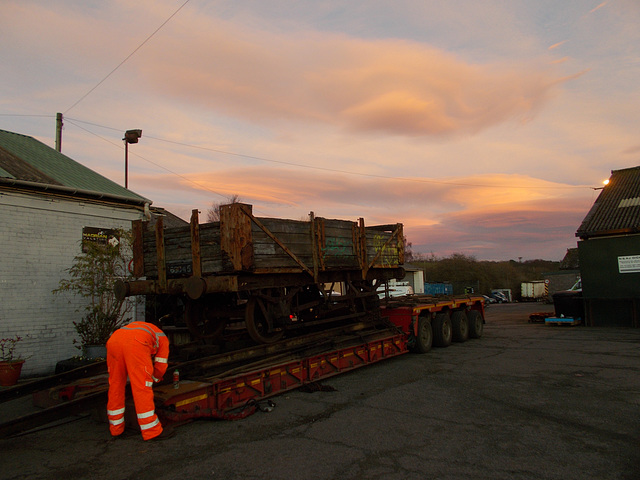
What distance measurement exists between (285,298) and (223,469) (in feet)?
11.2

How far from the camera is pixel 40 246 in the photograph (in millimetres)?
10031

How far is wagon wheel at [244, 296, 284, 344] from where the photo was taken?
23.7 feet

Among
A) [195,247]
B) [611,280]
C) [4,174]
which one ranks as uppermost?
[4,174]

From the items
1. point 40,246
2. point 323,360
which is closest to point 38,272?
point 40,246

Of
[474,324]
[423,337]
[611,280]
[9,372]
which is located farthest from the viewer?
[611,280]

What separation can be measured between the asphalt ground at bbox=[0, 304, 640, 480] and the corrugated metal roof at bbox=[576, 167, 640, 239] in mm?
11738

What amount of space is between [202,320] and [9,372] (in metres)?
3.75

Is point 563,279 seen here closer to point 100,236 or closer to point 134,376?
point 100,236

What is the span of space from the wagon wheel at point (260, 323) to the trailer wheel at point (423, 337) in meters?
4.49

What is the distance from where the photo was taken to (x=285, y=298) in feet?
25.0

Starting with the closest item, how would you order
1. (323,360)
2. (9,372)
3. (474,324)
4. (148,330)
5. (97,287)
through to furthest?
(148,330)
(323,360)
(9,372)
(97,287)
(474,324)

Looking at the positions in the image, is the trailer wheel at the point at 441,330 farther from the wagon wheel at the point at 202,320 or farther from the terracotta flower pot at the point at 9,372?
the terracotta flower pot at the point at 9,372

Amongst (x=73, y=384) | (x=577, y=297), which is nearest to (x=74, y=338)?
(x=73, y=384)

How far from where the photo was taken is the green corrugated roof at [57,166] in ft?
37.0
